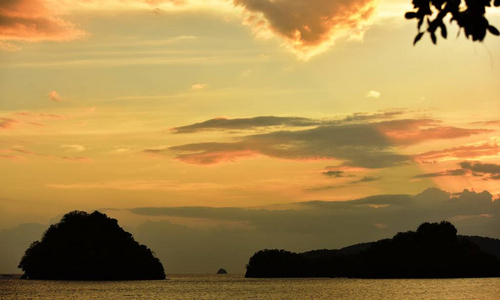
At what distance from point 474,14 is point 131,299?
6283 inches

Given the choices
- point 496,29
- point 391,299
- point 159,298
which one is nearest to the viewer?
point 496,29

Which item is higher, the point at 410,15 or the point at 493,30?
the point at 410,15

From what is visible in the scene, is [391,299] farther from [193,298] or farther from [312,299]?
[193,298]

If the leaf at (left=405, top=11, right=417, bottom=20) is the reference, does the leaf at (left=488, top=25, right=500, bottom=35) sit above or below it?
below

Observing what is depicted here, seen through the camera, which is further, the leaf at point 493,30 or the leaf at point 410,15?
the leaf at point 410,15

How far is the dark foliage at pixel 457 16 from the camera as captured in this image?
1448 cm

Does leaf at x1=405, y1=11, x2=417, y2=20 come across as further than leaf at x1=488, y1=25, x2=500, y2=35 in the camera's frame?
Yes

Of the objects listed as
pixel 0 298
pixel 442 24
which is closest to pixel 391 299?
pixel 0 298

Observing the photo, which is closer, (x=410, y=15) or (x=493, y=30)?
(x=493, y=30)

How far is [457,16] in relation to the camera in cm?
1474

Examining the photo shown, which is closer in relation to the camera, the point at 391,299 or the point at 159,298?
the point at 391,299

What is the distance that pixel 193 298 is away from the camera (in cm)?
17488

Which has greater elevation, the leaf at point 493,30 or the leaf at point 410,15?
the leaf at point 410,15

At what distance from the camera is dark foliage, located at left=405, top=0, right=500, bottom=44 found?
14.5m
